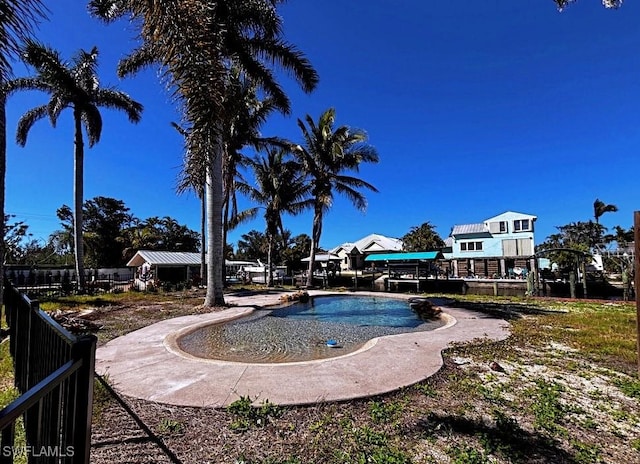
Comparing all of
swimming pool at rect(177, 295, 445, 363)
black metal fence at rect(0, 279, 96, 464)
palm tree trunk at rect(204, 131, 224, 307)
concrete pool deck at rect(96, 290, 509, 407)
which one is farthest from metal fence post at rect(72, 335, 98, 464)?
palm tree trunk at rect(204, 131, 224, 307)

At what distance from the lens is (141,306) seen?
496 inches

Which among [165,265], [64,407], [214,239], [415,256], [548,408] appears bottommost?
[548,408]

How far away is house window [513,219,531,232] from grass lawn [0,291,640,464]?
31328mm

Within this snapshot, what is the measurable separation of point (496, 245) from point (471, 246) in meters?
2.55

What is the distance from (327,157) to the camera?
21469mm

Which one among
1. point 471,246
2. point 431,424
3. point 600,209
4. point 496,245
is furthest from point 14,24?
point 600,209

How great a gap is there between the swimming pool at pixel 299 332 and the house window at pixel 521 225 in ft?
83.2

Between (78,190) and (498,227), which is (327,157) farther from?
(498,227)

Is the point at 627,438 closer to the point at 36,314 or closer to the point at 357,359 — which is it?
the point at 357,359

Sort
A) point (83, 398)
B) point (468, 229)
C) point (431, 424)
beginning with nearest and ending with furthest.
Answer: point (83, 398)
point (431, 424)
point (468, 229)

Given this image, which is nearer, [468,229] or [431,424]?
[431,424]

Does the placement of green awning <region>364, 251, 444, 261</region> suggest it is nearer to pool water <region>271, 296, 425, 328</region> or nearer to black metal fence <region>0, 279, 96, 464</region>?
pool water <region>271, 296, 425, 328</region>

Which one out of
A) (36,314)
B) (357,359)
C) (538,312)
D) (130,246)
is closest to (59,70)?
(36,314)

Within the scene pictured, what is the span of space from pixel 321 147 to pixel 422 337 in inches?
656
